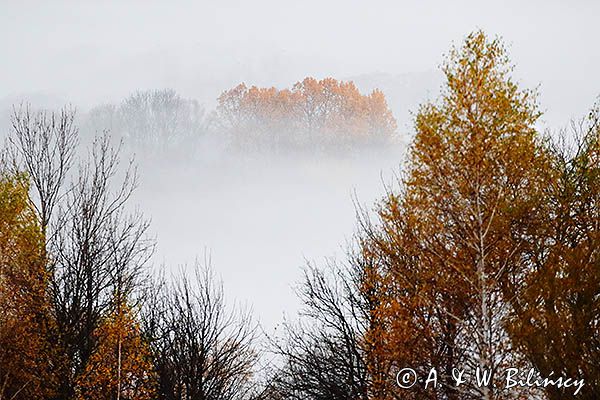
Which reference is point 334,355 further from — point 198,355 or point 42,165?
point 42,165

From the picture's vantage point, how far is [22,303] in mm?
18828

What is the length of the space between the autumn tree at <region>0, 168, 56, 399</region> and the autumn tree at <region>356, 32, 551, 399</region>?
9501 millimetres

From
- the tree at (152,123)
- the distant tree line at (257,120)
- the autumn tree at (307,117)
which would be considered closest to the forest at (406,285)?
the autumn tree at (307,117)

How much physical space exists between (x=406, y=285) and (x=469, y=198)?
101 inches

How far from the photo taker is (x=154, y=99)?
57000 millimetres

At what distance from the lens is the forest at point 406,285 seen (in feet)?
41.6

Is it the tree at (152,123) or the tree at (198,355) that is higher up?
the tree at (152,123)

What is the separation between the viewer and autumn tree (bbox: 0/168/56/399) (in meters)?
18.0

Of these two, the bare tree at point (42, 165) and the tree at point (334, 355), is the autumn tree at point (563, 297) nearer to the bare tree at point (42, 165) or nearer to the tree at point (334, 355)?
the tree at point (334, 355)

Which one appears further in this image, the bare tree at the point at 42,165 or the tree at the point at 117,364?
the bare tree at the point at 42,165

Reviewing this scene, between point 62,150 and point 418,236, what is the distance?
507 inches

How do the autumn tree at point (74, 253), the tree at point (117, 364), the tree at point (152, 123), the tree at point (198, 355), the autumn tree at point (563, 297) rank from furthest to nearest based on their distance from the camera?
the tree at point (152, 123)
the autumn tree at point (74, 253)
the tree at point (198, 355)
the tree at point (117, 364)
the autumn tree at point (563, 297)

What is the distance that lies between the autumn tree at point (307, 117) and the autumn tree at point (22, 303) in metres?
26.7

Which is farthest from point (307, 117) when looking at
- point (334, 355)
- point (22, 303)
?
point (22, 303)
